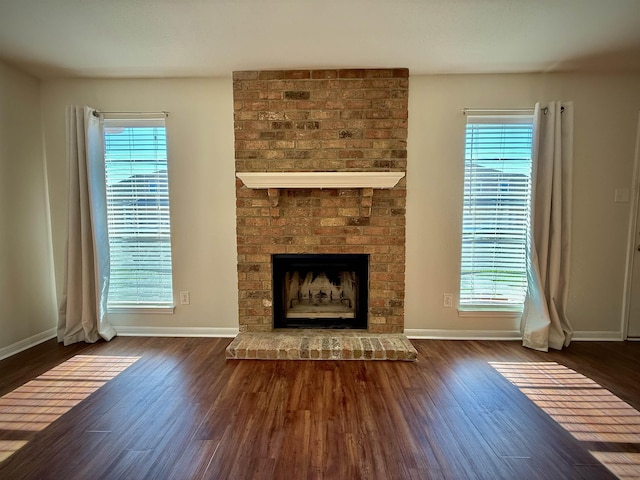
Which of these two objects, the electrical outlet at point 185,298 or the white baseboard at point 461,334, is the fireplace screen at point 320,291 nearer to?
the white baseboard at point 461,334

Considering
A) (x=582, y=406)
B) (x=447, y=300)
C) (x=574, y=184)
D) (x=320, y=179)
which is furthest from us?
(x=447, y=300)

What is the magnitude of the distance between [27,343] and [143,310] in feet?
3.15

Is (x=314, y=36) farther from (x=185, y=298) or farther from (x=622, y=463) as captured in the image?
(x=622, y=463)

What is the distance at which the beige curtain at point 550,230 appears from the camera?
2416 mm

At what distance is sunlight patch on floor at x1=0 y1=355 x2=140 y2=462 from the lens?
158 centimetres

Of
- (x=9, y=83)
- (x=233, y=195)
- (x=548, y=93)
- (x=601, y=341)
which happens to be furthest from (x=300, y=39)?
(x=601, y=341)

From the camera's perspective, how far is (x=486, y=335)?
2691mm

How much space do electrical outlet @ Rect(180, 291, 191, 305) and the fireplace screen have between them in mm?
854

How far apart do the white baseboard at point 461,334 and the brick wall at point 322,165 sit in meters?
0.20

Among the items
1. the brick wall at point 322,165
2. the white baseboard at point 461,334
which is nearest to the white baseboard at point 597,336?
the white baseboard at point 461,334

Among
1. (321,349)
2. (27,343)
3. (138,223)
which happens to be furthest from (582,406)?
(27,343)

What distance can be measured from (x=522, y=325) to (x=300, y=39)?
3082 mm

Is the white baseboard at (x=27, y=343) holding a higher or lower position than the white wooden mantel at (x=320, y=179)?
lower

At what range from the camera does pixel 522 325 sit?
2.61 metres
